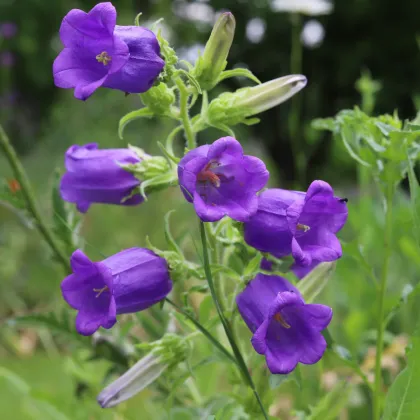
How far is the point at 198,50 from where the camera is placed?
0.70 m

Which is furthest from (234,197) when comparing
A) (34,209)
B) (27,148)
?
(27,148)

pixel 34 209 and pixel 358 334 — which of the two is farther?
pixel 358 334

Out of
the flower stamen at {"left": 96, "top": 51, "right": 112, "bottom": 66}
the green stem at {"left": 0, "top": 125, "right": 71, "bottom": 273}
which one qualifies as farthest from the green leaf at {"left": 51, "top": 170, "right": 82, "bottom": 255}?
the flower stamen at {"left": 96, "top": 51, "right": 112, "bottom": 66}

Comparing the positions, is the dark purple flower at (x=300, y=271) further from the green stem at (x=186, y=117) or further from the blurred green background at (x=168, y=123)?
the blurred green background at (x=168, y=123)

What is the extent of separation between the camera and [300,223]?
67cm

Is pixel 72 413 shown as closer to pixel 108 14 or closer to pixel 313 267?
pixel 313 267

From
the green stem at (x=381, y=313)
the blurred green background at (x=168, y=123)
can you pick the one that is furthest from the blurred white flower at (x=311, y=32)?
the green stem at (x=381, y=313)

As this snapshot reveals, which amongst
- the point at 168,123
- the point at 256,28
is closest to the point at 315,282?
the point at 168,123

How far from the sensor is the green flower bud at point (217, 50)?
2.22 ft

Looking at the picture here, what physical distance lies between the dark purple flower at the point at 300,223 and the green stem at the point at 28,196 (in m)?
0.32

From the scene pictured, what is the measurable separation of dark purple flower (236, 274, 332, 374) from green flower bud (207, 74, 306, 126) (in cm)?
18

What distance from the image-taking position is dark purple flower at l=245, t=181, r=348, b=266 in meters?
0.61

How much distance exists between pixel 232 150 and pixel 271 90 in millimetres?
127

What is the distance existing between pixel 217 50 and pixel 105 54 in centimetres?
12
